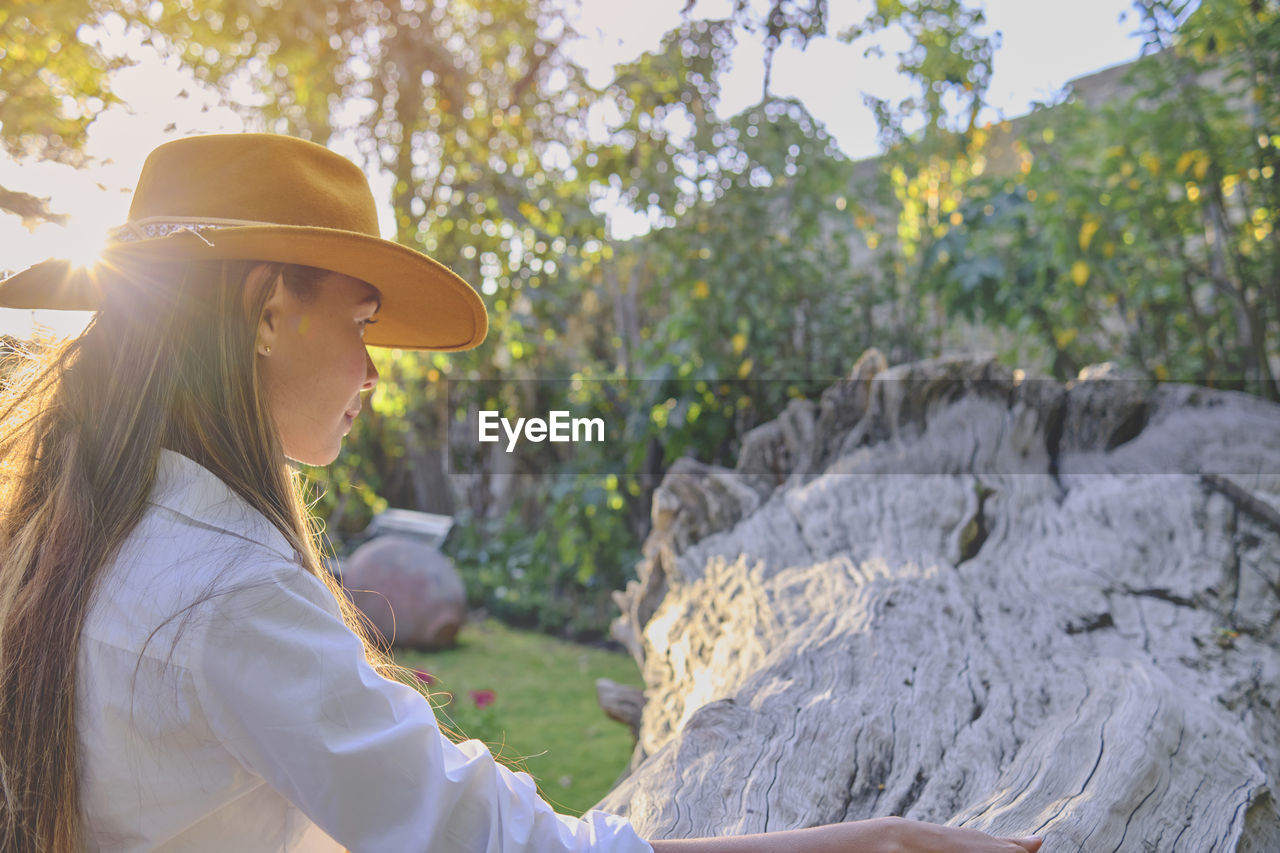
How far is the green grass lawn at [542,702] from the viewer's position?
3842 mm

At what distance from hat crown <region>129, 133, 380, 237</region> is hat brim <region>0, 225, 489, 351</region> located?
0.05m

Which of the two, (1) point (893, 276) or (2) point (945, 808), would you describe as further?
(1) point (893, 276)

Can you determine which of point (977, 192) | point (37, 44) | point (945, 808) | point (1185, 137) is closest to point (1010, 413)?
point (1185, 137)

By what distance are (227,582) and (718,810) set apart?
959 millimetres

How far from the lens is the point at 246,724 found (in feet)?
2.70

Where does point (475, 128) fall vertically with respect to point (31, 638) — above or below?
above

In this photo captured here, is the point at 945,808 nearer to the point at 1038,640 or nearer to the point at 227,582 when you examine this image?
the point at 1038,640

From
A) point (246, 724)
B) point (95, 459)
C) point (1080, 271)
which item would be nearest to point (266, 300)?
point (95, 459)

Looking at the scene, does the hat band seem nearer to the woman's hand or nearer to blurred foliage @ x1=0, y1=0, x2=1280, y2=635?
the woman's hand

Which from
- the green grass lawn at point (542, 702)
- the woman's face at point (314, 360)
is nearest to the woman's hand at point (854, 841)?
the woman's face at point (314, 360)

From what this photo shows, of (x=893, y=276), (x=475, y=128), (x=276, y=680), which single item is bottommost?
(x=276, y=680)

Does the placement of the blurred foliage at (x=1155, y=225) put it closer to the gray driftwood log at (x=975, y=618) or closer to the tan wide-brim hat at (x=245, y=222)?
the gray driftwood log at (x=975, y=618)

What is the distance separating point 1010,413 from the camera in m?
3.30

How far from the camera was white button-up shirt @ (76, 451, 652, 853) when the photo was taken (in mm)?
828
